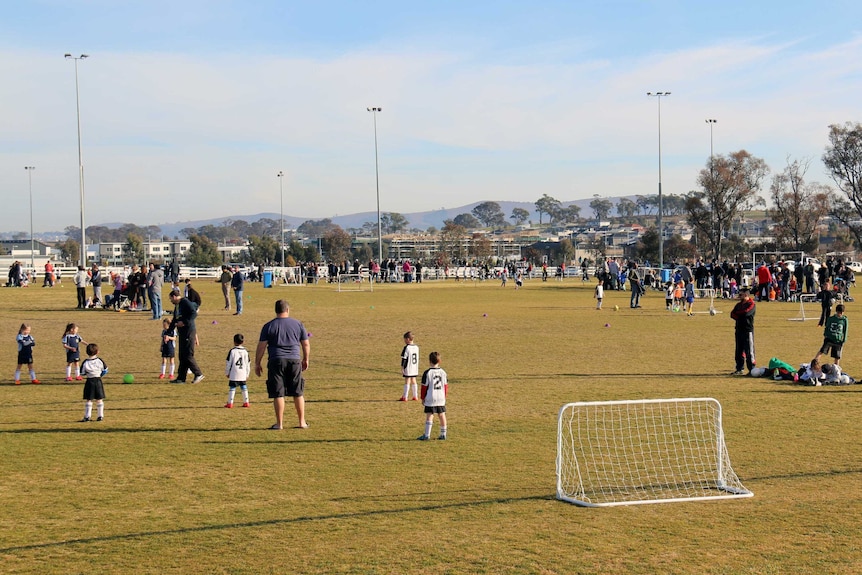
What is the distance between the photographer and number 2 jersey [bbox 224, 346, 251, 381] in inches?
608

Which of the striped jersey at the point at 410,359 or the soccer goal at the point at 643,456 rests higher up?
the striped jersey at the point at 410,359

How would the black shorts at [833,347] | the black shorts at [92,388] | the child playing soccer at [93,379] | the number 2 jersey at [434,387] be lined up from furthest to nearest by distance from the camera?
the black shorts at [833,347], the black shorts at [92,388], the child playing soccer at [93,379], the number 2 jersey at [434,387]

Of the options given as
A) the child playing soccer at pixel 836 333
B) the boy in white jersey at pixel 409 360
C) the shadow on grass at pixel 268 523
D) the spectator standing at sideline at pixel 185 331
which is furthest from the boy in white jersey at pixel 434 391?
the child playing soccer at pixel 836 333

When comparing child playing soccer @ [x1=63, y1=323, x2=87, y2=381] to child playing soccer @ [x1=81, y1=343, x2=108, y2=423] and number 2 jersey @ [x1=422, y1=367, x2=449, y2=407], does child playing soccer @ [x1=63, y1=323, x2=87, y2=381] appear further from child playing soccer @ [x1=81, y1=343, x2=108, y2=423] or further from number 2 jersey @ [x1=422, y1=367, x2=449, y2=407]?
number 2 jersey @ [x1=422, y1=367, x2=449, y2=407]

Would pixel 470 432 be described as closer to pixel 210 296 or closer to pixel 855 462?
pixel 855 462

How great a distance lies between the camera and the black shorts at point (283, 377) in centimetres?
1323

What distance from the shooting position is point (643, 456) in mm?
11961

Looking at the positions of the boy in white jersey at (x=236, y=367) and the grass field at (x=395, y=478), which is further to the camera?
the boy in white jersey at (x=236, y=367)

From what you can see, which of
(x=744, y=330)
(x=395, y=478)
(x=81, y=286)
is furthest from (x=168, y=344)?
(x=81, y=286)

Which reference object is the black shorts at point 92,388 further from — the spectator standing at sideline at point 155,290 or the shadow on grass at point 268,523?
the spectator standing at sideline at point 155,290

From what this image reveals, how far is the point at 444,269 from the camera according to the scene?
295 ft

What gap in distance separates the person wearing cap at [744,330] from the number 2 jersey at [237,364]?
33.0ft

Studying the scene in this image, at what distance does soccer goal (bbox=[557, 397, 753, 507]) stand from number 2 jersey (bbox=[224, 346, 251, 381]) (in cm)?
547

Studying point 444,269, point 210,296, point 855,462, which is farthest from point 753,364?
point 444,269
